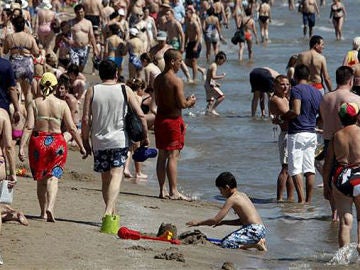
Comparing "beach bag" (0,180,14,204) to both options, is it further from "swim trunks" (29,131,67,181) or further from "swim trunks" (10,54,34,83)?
"swim trunks" (10,54,34,83)

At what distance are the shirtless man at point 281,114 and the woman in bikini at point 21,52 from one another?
473 cm

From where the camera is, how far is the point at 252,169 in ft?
58.9

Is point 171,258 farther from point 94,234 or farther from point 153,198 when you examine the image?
point 153,198

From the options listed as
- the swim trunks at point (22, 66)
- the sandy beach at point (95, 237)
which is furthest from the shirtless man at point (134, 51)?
the sandy beach at point (95, 237)

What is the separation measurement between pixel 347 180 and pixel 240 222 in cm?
151

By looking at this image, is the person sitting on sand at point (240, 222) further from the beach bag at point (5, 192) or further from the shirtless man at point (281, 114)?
the shirtless man at point (281, 114)

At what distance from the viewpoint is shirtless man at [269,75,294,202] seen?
14.4 m

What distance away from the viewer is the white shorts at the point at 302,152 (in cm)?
1422

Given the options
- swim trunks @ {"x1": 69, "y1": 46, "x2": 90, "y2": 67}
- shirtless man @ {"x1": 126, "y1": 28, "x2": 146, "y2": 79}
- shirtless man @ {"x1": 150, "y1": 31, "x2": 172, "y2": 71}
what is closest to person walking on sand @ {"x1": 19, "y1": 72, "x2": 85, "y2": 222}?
shirtless man @ {"x1": 150, "y1": 31, "x2": 172, "y2": 71}

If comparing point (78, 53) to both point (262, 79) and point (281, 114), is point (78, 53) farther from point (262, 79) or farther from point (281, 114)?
point (281, 114)

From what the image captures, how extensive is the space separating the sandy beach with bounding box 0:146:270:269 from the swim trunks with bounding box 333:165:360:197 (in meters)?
1.09

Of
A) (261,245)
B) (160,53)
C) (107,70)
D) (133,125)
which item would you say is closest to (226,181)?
(261,245)

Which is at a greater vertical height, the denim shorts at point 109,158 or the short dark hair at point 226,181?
the denim shorts at point 109,158

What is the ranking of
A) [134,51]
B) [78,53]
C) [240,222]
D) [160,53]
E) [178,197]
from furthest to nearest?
[134,51] → [78,53] → [160,53] → [178,197] → [240,222]
